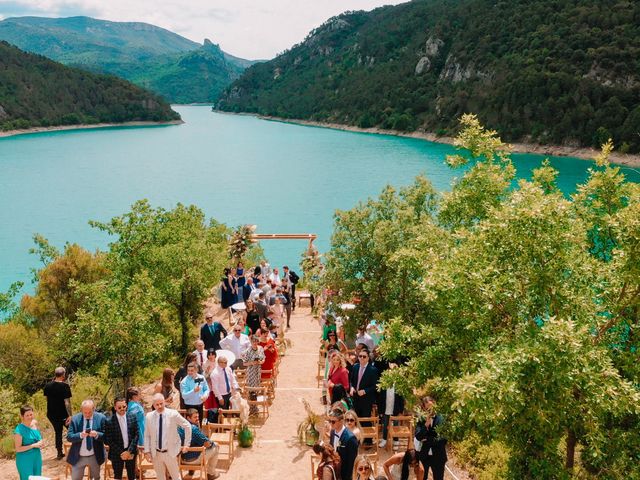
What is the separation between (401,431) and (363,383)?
3.30ft

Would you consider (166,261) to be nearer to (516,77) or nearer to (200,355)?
(200,355)

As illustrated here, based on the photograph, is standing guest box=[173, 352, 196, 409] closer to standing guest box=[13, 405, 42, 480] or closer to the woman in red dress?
the woman in red dress

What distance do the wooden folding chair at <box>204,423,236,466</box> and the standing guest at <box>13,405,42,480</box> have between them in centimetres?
243

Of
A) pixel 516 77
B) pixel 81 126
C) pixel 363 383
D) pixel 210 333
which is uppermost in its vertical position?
pixel 516 77

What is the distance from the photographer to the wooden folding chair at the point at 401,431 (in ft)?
27.9

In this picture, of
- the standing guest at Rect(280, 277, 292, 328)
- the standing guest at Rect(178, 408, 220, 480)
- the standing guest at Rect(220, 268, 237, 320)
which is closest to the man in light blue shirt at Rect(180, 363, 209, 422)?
the standing guest at Rect(178, 408, 220, 480)

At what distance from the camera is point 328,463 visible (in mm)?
5969

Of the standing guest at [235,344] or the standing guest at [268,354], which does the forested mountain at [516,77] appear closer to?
the standing guest at [268,354]

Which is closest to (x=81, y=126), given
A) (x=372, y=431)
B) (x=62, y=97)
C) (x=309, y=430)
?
(x=62, y=97)

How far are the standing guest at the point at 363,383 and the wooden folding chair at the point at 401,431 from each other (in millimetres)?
458

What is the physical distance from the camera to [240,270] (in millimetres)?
17922

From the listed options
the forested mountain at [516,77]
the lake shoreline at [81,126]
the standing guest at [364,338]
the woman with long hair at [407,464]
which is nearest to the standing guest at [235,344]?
the standing guest at [364,338]

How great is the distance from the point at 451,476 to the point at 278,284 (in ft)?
30.1

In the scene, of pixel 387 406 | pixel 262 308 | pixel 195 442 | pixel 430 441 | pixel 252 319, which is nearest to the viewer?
pixel 430 441
